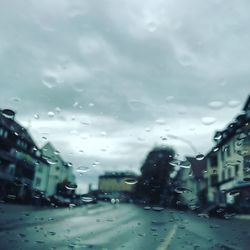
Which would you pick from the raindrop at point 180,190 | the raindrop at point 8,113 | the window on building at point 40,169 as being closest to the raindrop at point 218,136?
the raindrop at point 180,190

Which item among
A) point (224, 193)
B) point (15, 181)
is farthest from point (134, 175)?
point (15, 181)

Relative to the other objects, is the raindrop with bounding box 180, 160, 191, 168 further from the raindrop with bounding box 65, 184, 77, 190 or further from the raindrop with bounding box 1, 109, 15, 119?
the raindrop with bounding box 1, 109, 15, 119

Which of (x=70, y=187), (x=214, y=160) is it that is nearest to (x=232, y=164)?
(x=214, y=160)

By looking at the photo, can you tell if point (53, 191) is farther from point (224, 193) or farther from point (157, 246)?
point (224, 193)

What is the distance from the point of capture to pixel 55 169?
707 cm

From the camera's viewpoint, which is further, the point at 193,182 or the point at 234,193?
the point at 193,182

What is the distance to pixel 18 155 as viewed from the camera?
7039 mm

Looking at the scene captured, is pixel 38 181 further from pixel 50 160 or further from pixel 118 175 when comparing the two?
pixel 118 175

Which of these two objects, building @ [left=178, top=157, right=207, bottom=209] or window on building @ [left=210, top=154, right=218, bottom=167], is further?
building @ [left=178, top=157, right=207, bottom=209]

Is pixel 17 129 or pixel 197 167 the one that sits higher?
pixel 17 129

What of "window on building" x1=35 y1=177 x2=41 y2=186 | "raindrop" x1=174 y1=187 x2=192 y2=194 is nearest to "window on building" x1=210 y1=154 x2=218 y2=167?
"raindrop" x1=174 y1=187 x2=192 y2=194

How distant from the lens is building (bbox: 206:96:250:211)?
6.02m

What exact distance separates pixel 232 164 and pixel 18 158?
3.95 metres

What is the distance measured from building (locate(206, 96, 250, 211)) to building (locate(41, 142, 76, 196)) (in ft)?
8.93
